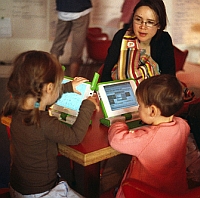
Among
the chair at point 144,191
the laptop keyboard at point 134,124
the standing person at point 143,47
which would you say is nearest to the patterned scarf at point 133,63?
the standing person at point 143,47

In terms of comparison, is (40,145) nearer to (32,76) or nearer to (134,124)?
(32,76)

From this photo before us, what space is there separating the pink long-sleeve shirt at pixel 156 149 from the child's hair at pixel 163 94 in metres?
A: 0.09

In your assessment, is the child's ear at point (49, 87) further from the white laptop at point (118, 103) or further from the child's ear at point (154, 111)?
the child's ear at point (154, 111)

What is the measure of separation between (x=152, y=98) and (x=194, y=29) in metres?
4.95

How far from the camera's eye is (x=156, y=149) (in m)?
1.53

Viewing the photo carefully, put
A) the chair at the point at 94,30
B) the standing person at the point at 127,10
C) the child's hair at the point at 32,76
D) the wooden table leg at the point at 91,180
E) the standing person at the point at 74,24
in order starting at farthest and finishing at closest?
1. the chair at the point at 94,30
2. the standing person at the point at 127,10
3. the standing person at the point at 74,24
4. the wooden table leg at the point at 91,180
5. the child's hair at the point at 32,76

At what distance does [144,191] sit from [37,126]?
1.77 ft

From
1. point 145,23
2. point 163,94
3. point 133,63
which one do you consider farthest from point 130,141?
point 145,23

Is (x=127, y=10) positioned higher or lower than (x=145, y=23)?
lower

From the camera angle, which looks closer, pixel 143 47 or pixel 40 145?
pixel 40 145

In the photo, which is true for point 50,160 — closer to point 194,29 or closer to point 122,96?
point 122,96

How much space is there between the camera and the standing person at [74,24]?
14.0 feet

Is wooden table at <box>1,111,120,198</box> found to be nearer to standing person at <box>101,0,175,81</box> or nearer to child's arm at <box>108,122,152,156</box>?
child's arm at <box>108,122,152,156</box>

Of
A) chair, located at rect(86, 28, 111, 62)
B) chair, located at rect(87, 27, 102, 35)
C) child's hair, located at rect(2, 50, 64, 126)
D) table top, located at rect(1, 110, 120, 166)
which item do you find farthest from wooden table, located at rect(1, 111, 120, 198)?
chair, located at rect(87, 27, 102, 35)
